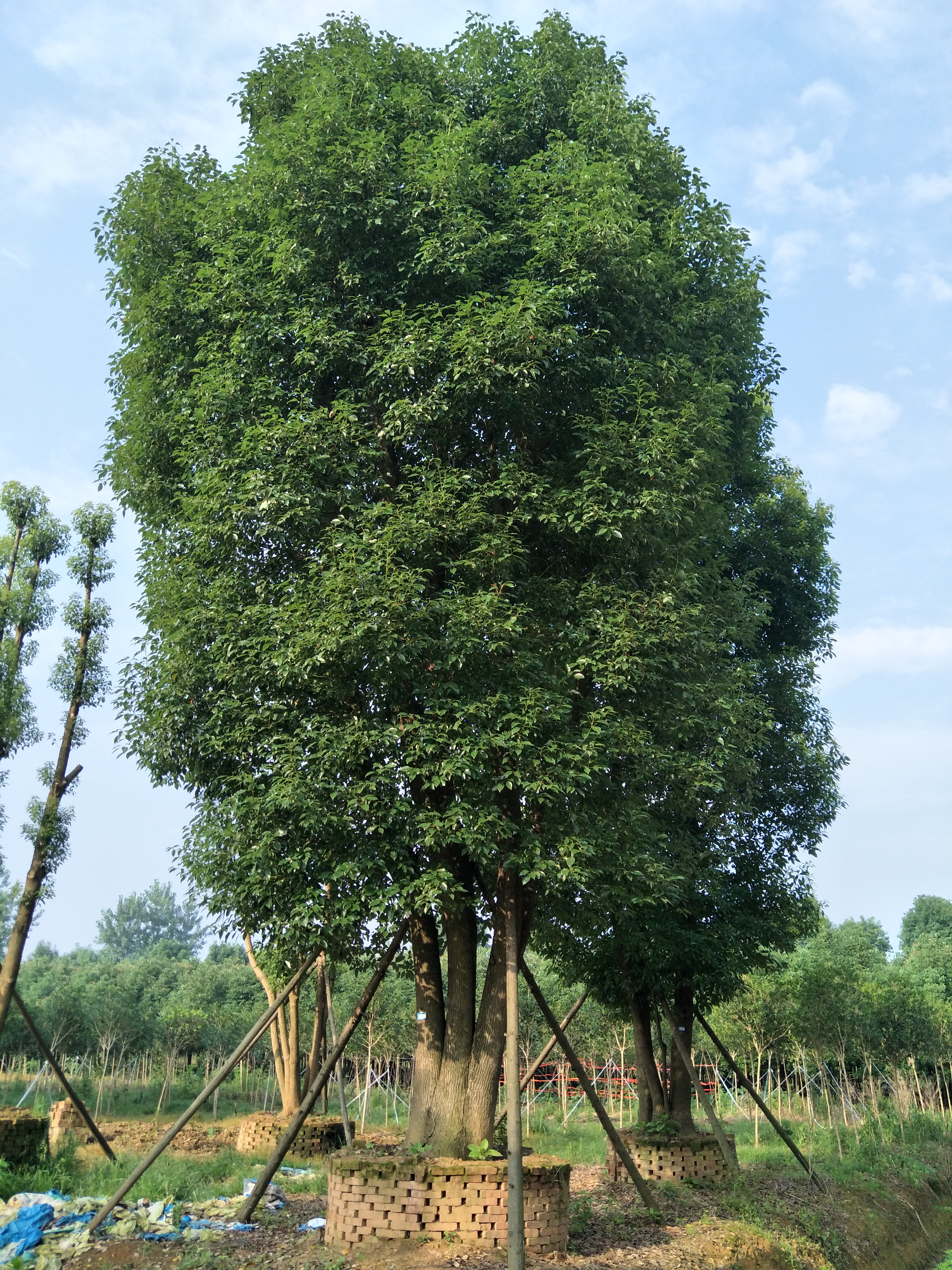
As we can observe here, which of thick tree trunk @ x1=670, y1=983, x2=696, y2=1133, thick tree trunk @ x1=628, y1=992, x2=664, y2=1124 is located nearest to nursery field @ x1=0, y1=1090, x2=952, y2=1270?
thick tree trunk @ x1=670, y1=983, x2=696, y2=1133

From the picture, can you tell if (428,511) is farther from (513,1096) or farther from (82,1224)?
(82,1224)

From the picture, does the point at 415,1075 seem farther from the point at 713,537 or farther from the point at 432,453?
the point at 713,537

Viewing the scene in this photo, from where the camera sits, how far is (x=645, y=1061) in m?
17.1

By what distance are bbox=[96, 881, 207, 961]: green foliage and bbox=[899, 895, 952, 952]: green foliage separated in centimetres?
8271

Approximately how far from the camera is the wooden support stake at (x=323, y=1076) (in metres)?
10.6

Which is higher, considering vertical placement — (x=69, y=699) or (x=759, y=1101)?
(x=69, y=699)

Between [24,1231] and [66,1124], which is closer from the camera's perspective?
[24,1231]

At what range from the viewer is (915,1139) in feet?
85.4

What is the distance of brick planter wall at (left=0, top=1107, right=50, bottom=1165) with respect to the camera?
15000mm

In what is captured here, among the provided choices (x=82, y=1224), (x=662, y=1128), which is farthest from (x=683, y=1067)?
(x=82, y=1224)

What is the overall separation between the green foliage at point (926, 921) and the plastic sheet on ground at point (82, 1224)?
274ft

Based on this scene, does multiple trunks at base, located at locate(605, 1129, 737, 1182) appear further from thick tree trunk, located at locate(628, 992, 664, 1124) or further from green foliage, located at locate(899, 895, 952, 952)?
green foliage, located at locate(899, 895, 952, 952)

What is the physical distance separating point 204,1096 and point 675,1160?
8.16 metres

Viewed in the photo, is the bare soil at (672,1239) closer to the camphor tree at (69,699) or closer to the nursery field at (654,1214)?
the nursery field at (654,1214)
